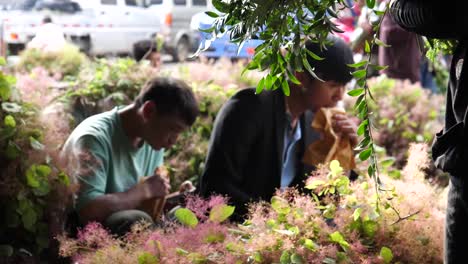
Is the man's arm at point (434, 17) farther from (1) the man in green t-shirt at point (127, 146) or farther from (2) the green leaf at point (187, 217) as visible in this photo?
(1) the man in green t-shirt at point (127, 146)

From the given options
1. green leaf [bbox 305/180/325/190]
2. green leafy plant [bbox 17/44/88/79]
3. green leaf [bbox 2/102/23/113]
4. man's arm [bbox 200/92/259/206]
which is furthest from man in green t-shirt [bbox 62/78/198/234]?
green leafy plant [bbox 17/44/88/79]

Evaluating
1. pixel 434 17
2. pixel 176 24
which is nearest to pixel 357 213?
pixel 434 17

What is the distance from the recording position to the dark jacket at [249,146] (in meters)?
2.87

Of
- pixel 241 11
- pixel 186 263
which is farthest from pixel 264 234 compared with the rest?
pixel 241 11

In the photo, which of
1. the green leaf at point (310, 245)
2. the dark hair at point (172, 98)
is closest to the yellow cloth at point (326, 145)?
the dark hair at point (172, 98)

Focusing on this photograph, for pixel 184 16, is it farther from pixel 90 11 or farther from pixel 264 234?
pixel 264 234

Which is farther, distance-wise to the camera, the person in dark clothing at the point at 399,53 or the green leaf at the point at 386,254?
the person in dark clothing at the point at 399,53

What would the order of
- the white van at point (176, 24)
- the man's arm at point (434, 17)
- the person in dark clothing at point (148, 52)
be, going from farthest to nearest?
the white van at point (176, 24), the person in dark clothing at point (148, 52), the man's arm at point (434, 17)

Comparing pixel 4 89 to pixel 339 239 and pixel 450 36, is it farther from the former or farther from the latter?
pixel 450 36

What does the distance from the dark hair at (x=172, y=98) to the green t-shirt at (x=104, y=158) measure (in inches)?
7.4

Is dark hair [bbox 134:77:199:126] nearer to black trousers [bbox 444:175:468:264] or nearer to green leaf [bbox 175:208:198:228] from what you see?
green leaf [bbox 175:208:198:228]

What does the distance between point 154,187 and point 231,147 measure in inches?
14.1

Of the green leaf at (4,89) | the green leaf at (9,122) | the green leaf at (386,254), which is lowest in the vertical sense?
the green leaf at (386,254)

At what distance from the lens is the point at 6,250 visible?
2266mm
